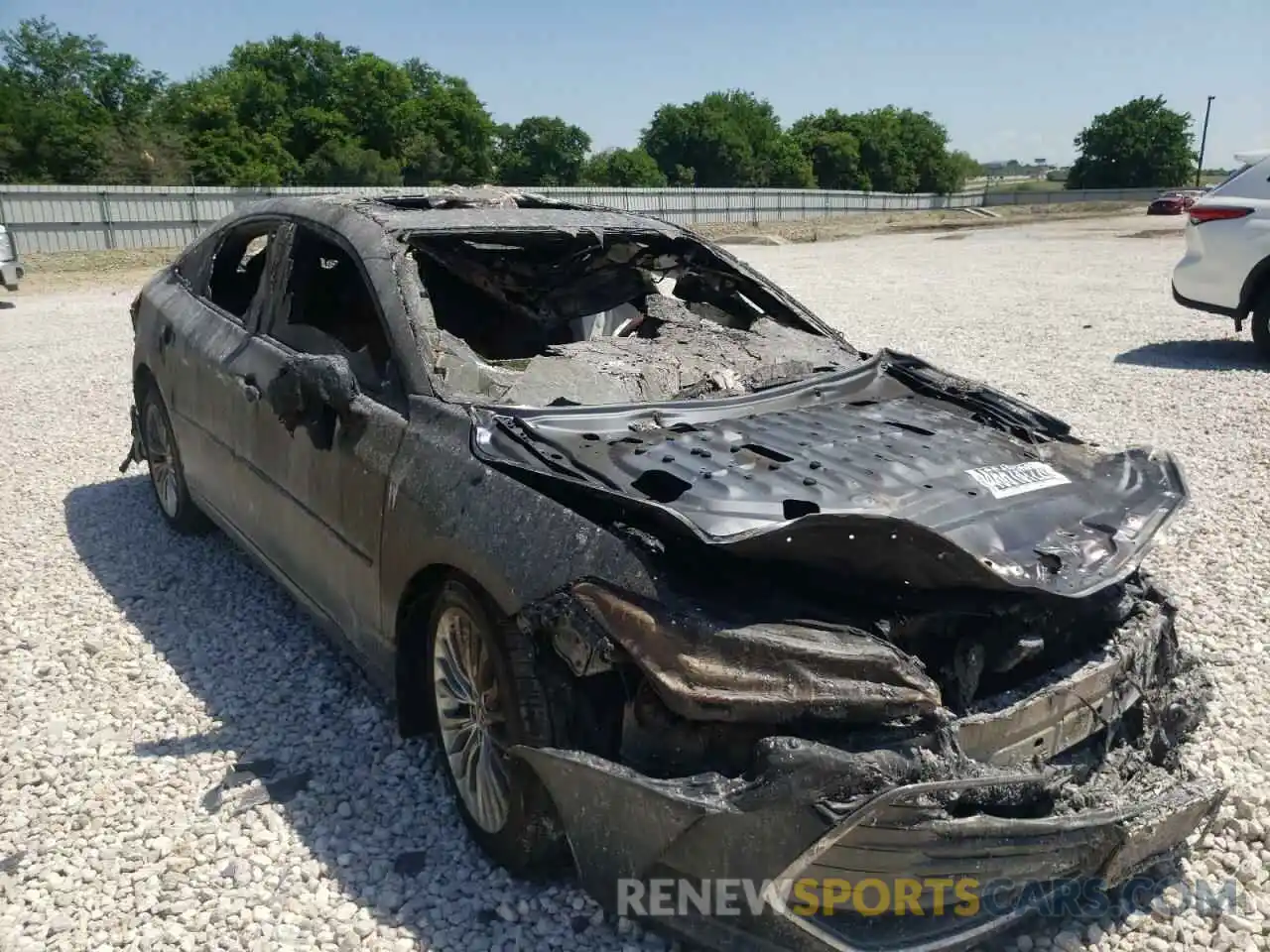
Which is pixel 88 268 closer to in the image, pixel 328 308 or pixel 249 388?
pixel 328 308

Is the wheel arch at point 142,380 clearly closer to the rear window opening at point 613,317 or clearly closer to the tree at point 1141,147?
the rear window opening at point 613,317

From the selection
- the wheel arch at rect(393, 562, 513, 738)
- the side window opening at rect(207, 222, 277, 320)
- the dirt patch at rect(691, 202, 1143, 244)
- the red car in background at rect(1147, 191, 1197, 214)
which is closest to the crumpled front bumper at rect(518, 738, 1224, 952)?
the wheel arch at rect(393, 562, 513, 738)

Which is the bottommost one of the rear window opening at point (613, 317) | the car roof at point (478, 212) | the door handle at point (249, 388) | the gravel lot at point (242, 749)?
the gravel lot at point (242, 749)

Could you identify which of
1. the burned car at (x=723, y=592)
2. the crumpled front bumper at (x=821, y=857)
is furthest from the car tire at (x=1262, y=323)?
the crumpled front bumper at (x=821, y=857)

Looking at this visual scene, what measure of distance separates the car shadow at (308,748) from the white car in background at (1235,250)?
9.04 meters

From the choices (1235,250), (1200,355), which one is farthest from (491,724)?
(1200,355)

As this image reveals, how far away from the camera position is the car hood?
2.32m

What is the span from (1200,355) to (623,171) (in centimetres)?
5470

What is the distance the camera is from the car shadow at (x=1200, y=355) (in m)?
9.59

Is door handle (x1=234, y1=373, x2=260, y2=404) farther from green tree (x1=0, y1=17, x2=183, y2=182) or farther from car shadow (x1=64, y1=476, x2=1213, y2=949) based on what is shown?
green tree (x1=0, y1=17, x2=183, y2=182)

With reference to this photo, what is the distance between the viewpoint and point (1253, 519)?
5.47 meters

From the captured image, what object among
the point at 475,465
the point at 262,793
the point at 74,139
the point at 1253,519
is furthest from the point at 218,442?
the point at 74,139

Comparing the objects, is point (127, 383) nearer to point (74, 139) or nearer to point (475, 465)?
point (475, 465)

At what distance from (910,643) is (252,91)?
189ft
